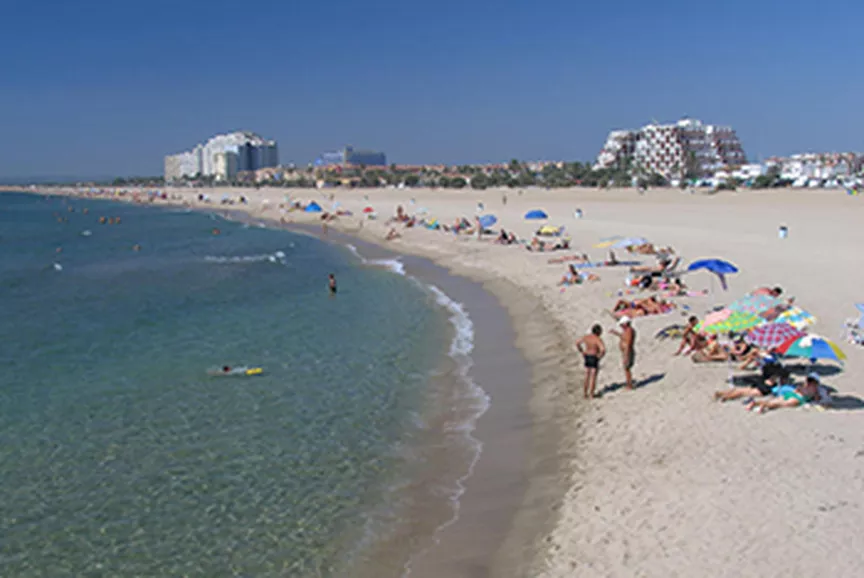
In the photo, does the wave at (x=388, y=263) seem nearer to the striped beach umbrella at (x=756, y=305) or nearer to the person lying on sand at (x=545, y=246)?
the person lying on sand at (x=545, y=246)

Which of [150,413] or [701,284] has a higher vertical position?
[701,284]

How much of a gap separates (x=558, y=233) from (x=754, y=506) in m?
26.0

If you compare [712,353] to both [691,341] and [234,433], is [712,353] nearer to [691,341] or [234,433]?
[691,341]

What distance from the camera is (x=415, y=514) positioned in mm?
8523

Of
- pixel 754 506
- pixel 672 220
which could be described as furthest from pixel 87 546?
pixel 672 220

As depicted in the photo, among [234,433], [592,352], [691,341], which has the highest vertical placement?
[592,352]

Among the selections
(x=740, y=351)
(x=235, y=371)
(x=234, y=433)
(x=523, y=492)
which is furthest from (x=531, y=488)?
(x=235, y=371)

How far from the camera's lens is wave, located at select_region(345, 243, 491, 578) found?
863 cm

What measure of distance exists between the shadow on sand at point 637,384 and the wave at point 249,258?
25.4 metres

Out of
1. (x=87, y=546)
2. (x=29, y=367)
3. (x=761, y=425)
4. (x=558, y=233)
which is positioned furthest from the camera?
Result: (x=558, y=233)

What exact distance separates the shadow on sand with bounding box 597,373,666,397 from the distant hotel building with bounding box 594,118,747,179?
9735cm

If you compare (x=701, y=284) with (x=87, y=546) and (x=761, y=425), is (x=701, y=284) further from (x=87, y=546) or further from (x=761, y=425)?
(x=87, y=546)

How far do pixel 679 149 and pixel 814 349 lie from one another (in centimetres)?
10617

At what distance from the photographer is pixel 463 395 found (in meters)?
12.8
